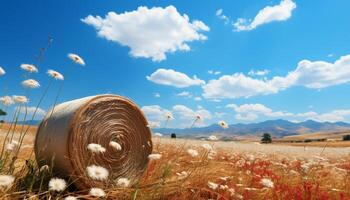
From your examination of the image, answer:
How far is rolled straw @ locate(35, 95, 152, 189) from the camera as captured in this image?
6.02m

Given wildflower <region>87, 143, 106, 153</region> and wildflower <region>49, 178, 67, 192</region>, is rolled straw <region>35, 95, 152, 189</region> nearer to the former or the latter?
wildflower <region>87, 143, 106, 153</region>

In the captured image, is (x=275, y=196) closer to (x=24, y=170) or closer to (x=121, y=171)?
(x=121, y=171)

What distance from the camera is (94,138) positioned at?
6.39 metres

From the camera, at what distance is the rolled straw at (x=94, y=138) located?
19.7ft

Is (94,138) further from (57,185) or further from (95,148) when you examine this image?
(57,185)

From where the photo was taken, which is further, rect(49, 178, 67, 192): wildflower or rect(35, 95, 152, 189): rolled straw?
rect(35, 95, 152, 189): rolled straw

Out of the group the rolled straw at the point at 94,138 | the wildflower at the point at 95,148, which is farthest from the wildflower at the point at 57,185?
the rolled straw at the point at 94,138

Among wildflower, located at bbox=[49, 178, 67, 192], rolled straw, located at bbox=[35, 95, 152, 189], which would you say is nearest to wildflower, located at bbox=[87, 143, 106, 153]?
wildflower, located at bbox=[49, 178, 67, 192]

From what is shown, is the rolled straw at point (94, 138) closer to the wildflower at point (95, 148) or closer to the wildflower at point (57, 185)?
the wildflower at point (95, 148)

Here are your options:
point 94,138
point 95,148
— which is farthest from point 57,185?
point 94,138

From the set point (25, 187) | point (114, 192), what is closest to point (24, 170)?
point (25, 187)

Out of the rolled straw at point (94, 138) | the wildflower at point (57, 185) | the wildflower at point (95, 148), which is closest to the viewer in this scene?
the wildflower at point (57, 185)

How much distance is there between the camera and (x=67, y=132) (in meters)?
5.95

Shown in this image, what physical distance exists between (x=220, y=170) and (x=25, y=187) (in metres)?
3.73
